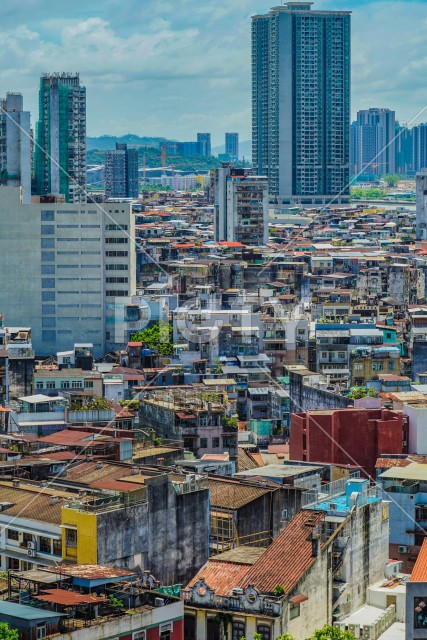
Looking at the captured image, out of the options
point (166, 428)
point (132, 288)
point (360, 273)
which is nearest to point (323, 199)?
point (360, 273)

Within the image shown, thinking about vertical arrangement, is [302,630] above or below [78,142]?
below

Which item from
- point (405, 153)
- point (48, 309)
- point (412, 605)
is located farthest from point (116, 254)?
point (405, 153)

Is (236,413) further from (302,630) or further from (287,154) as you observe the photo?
(287,154)

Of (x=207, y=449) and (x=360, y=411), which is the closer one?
(x=360, y=411)

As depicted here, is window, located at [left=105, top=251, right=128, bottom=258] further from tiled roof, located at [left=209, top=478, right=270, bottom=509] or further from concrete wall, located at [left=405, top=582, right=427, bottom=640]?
concrete wall, located at [left=405, top=582, right=427, bottom=640]

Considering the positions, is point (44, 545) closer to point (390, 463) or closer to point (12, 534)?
point (12, 534)

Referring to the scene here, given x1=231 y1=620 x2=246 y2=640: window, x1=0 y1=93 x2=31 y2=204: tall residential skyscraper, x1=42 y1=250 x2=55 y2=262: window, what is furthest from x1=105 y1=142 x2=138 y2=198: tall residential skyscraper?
x1=231 y1=620 x2=246 y2=640: window
